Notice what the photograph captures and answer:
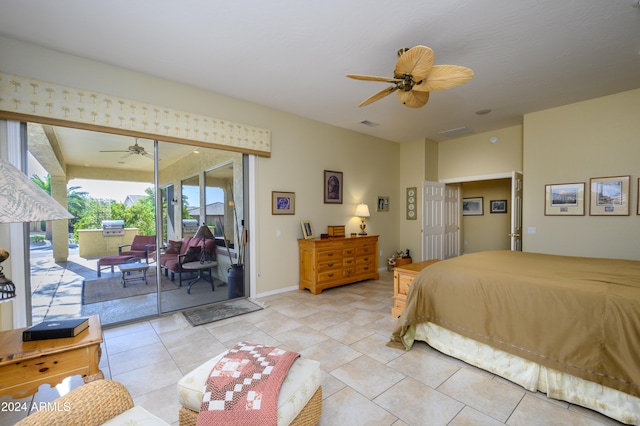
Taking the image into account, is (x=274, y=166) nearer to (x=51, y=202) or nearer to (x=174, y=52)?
(x=174, y=52)

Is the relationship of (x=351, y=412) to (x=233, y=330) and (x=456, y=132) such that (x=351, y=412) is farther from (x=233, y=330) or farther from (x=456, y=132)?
(x=456, y=132)

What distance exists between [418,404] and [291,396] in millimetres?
1034

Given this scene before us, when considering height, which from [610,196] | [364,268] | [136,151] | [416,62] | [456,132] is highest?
[456,132]

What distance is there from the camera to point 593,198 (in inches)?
162

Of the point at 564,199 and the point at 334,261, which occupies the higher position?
the point at 564,199

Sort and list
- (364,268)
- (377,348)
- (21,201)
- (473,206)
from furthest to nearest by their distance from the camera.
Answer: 1. (473,206)
2. (364,268)
3. (377,348)
4. (21,201)

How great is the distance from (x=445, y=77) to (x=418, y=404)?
2579 millimetres

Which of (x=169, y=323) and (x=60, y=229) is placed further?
(x=169, y=323)

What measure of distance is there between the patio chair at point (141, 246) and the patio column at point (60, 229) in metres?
0.55

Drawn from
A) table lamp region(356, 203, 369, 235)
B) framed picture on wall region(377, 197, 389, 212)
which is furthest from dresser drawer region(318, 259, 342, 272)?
framed picture on wall region(377, 197, 389, 212)

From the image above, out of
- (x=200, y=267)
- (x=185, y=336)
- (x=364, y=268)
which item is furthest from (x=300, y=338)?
(x=364, y=268)

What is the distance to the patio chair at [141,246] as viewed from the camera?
11.6ft

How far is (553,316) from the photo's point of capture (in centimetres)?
196

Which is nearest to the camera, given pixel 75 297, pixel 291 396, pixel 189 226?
pixel 291 396
